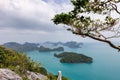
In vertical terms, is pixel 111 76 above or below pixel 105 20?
below

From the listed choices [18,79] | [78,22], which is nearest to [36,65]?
[18,79]

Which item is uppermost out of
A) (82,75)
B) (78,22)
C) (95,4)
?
(95,4)

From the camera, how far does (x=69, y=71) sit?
117312mm

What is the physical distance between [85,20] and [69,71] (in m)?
110

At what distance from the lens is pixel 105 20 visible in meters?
8.08

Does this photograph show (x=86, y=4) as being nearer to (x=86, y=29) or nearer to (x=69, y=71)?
(x=86, y=29)

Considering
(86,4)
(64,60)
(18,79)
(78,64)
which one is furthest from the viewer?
(64,60)

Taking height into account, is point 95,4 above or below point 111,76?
above

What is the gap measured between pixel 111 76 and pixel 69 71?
19.3 metres

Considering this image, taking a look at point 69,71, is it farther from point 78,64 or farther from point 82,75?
point 78,64

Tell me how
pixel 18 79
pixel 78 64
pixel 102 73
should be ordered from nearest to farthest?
pixel 18 79, pixel 102 73, pixel 78 64

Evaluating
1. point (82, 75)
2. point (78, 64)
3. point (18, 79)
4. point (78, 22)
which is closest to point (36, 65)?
point (18, 79)

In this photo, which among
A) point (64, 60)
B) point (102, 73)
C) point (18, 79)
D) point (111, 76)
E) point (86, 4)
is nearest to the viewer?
point (86, 4)

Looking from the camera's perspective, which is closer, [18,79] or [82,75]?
[18,79]
